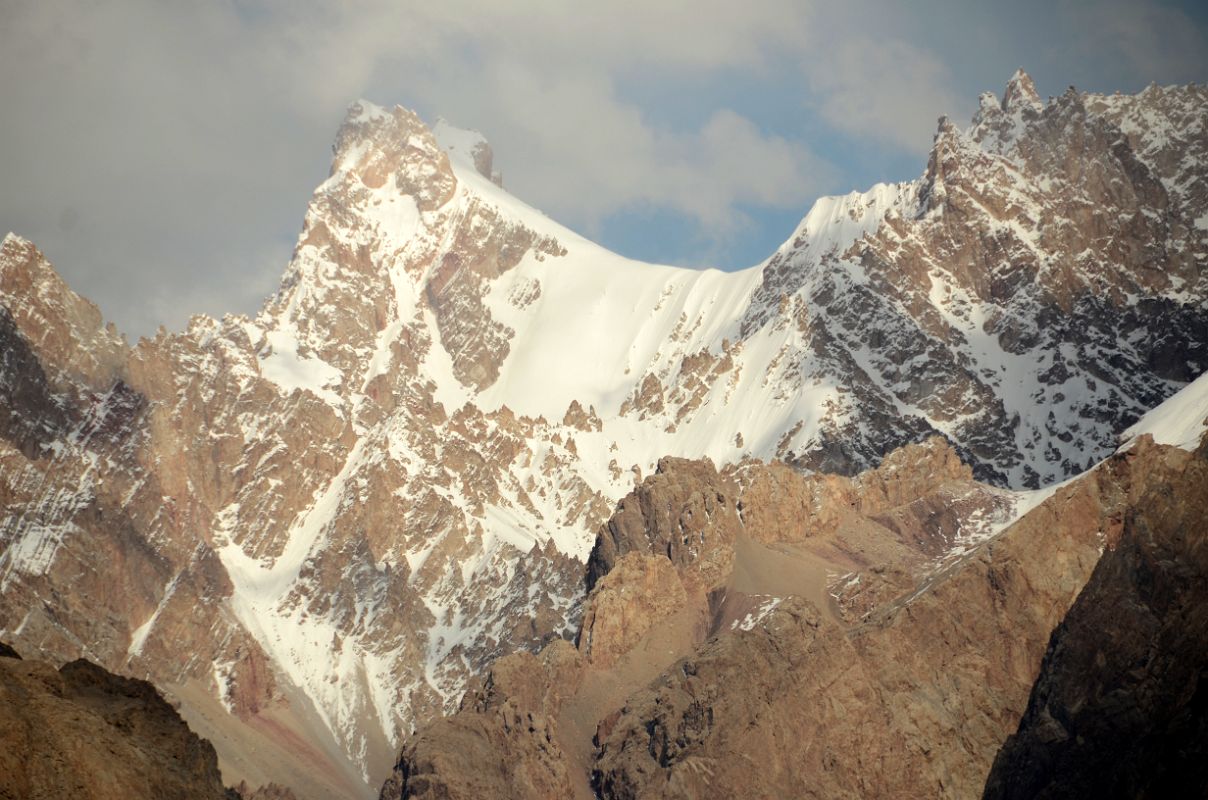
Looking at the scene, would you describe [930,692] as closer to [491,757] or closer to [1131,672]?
[1131,672]

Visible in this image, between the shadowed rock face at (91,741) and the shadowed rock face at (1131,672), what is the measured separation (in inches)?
3405

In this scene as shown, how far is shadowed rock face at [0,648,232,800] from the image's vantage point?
182 feet

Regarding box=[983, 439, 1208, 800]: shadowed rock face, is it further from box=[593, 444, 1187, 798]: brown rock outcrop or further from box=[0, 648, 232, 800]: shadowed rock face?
box=[0, 648, 232, 800]: shadowed rock face

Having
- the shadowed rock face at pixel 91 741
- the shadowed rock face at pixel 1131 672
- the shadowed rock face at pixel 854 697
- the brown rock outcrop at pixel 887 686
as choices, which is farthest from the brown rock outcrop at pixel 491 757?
the shadowed rock face at pixel 91 741

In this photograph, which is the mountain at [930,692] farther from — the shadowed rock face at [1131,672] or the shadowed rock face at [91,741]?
the shadowed rock face at [91,741]

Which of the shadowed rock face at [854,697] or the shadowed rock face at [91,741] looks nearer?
the shadowed rock face at [91,741]

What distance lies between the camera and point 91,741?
5844 centimetres

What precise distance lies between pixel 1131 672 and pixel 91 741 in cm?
11890

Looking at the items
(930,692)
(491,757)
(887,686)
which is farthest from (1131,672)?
(491,757)

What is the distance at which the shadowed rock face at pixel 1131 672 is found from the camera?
5625 inches

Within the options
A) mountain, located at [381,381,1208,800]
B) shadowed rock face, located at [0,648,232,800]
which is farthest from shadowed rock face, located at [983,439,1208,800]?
shadowed rock face, located at [0,648,232,800]

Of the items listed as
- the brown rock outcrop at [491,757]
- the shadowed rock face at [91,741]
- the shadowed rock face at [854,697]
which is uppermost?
the shadowed rock face at [854,697]

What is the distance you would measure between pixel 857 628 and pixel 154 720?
13230cm

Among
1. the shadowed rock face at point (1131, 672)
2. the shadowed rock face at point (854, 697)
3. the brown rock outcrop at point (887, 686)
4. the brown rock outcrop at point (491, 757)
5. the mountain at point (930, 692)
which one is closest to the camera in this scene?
the shadowed rock face at point (1131, 672)
